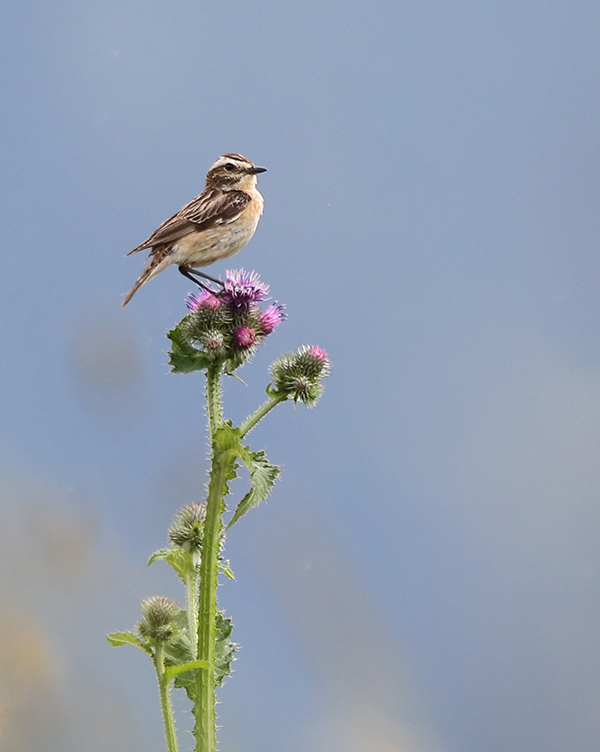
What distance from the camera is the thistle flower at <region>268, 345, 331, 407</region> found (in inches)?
226

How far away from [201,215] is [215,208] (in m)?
0.16

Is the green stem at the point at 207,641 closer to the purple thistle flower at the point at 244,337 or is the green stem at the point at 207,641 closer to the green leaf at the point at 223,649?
the green leaf at the point at 223,649

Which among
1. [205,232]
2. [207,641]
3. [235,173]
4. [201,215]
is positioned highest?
[235,173]

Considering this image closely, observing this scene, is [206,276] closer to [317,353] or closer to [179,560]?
[317,353]

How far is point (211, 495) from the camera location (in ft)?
16.1

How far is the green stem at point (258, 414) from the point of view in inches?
200

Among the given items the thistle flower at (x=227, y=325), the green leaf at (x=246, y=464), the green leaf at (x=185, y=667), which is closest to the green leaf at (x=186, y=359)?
the thistle flower at (x=227, y=325)

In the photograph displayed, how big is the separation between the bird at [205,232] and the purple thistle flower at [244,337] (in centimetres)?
75

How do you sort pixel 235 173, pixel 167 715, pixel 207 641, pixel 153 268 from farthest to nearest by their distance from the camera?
1. pixel 235 173
2. pixel 153 268
3. pixel 167 715
4. pixel 207 641

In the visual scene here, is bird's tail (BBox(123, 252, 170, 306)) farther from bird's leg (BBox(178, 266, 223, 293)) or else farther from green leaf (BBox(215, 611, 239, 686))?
green leaf (BBox(215, 611, 239, 686))

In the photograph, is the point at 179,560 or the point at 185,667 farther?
the point at 179,560

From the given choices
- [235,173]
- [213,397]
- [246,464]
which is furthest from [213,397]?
[235,173]

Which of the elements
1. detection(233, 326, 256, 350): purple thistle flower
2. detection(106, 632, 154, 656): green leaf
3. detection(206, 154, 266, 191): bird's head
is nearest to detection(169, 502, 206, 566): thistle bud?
detection(106, 632, 154, 656): green leaf

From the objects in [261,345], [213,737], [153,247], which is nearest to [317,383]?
[261,345]
